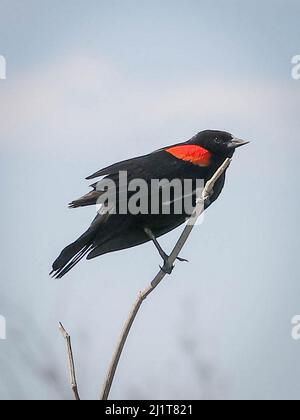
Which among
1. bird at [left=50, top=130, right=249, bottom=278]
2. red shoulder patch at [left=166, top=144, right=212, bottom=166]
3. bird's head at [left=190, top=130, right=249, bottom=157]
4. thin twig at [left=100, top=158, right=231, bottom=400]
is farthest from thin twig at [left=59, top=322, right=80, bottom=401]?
bird's head at [left=190, top=130, right=249, bottom=157]

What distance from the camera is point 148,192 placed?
16.2 feet

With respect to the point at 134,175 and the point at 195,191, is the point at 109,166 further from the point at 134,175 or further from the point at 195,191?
the point at 195,191

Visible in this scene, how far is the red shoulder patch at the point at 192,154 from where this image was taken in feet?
17.3

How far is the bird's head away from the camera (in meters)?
5.50

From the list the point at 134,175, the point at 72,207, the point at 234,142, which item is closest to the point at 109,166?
the point at 134,175

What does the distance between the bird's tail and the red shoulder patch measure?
919 mm

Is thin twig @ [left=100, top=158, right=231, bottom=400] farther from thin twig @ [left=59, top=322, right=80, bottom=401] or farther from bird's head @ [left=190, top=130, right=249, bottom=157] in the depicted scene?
bird's head @ [left=190, top=130, right=249, bottom=157]

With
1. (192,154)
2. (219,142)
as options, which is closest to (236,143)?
(219,142)

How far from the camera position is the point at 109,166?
4.96 metres

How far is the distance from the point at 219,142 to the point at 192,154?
0.28 meters

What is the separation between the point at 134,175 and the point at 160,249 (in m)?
0.51
